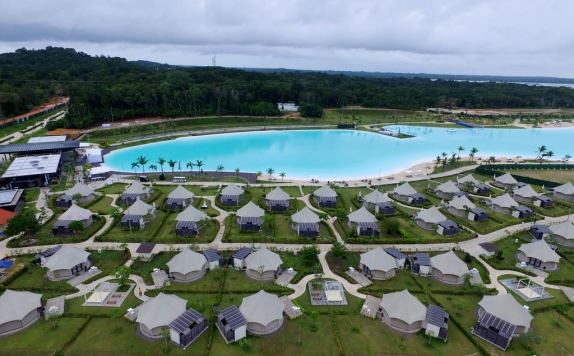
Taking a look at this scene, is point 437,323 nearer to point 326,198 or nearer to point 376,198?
point 376,198

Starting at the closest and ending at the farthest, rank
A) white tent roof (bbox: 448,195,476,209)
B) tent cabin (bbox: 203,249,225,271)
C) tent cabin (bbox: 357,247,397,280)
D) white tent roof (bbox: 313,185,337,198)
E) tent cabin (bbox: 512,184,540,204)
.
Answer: tent cabin (bbox: 357,247,397,280) < tent cabin (bbox: 203,249,225,271) < white tent roof (bbox: 448,195,476,209) < white tent roof (bbox: 313,185,337,198) < tent cabin (bbox: 512,184,540,204)

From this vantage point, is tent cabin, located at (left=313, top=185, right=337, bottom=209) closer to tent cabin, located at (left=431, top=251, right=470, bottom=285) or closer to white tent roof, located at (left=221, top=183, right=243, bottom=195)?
white tent roof, located at (left=221, top=183, right=243, bottom=195)

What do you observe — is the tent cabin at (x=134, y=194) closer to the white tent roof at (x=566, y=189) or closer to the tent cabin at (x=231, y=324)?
the tent cabin at (x=231, y=324)

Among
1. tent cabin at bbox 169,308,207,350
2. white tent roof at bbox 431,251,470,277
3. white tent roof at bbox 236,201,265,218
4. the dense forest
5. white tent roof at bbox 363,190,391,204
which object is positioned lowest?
tent cabin at bbox 169,308,207,350

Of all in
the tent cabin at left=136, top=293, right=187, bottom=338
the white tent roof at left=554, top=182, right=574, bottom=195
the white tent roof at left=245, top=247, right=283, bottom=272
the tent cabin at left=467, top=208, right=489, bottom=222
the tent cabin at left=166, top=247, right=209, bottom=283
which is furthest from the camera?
the white tent roof at left=554, top=182, right=574, bottom=195

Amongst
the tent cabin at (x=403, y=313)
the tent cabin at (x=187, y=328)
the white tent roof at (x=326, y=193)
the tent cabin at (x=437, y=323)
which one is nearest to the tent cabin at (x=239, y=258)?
the tent cabin at (x=187, y=328)

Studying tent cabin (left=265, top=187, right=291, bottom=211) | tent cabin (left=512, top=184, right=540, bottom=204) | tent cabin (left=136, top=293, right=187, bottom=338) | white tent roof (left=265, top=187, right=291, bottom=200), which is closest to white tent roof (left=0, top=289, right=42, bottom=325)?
tent cabin (left=136, top=293, right=187, bottom=338)

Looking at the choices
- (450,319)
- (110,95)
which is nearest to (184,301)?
(450,319)
